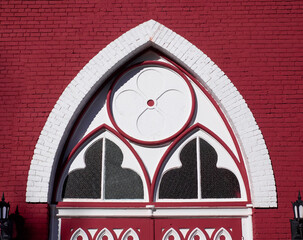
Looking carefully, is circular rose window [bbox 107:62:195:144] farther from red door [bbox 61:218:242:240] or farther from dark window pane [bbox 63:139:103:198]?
red door [bbox 61:218:242:240]

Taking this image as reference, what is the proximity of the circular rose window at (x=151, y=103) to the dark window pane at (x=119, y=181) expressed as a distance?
0.37 m

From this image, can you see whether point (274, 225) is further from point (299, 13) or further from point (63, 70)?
point (63, 70)

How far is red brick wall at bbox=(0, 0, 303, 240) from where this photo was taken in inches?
238

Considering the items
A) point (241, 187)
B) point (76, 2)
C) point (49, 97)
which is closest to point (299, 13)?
point (241, 187)

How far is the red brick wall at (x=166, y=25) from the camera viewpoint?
19.8ft

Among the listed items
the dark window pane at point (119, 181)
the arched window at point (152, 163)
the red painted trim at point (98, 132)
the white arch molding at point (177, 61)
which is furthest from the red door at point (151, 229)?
the red painted trim at point (98, 132)

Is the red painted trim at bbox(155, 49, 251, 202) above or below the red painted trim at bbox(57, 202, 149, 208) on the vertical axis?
above

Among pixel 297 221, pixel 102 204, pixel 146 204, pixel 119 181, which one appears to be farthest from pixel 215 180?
pixel 102 204

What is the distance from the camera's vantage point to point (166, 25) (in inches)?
256

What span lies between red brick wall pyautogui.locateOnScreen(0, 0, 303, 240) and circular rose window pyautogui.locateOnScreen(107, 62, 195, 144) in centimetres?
57

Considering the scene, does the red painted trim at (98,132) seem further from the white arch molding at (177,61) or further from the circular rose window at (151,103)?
the white arch molding at (177,61)

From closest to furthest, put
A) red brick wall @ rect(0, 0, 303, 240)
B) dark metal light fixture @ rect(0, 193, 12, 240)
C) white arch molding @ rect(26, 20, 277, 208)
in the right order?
dark metal light fixture @ rect(0, 193, 12, 240) < white arch molding @ rect(26, 20, 277, 208) < red brick wall @ rect(0, 0, 303, 240)

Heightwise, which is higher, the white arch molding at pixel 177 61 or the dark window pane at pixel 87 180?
the white arch molding at pixel 177 61

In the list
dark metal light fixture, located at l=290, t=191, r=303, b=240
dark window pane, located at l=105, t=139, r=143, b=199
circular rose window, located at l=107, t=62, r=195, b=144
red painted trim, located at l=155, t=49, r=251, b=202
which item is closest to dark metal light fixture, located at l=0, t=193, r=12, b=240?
dark window pane, located at l=105, t=139, r=143, b=199
